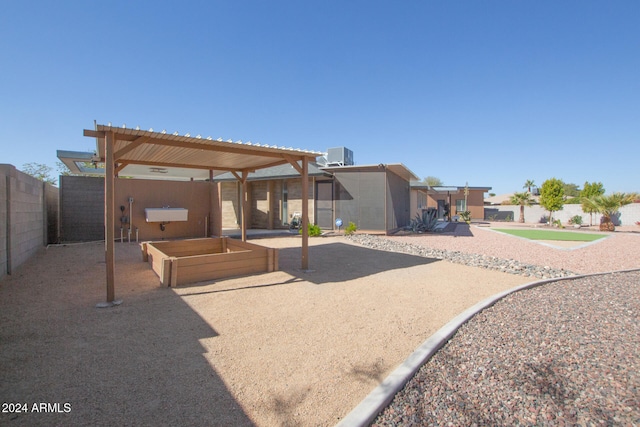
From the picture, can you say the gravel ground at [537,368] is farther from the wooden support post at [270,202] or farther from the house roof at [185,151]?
the wooden support post at [270,202]

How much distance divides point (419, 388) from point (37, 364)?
3.21 meters

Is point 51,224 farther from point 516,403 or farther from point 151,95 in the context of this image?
point 516,403

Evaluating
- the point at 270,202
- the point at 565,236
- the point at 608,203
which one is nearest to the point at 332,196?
the point at 270,202

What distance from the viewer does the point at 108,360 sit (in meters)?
2.67

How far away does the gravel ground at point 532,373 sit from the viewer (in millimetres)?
2018

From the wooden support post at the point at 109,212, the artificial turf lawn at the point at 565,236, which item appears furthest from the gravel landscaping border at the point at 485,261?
the artificial turf lawn at the point at 565,236

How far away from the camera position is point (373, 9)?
Answer: 33.4ft

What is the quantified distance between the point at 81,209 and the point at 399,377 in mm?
11733

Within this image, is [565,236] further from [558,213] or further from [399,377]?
[399,377]

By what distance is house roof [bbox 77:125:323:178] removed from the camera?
15.2 feet

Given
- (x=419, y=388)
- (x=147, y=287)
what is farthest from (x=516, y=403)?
(x=147, y=287)

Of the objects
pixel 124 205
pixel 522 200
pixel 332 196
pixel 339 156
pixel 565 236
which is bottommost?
pixel 565 236

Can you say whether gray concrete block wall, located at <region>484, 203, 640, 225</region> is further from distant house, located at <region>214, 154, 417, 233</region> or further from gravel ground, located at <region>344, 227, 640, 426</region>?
gravel ground, located at <region>344, 227, 640, 426</region>

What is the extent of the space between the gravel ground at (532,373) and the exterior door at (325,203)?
34.5ft
